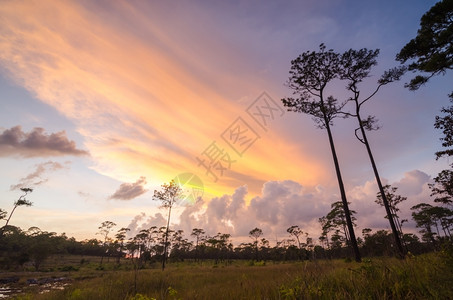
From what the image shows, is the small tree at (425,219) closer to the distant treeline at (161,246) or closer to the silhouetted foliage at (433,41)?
the distant treeline at (161,246)

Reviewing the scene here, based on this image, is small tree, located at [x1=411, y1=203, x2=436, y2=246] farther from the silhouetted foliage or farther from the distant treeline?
the silhouetted foliage

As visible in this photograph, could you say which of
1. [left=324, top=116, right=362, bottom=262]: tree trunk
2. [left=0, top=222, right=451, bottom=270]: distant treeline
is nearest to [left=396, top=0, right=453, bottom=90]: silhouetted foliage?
[left=324, top=116, right=362, bottom=262]: tree trunk

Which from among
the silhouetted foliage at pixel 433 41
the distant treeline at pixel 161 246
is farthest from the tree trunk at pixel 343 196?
the distant treeline at pixel 161 246

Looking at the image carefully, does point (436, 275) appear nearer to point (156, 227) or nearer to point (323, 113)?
point (323, 113)

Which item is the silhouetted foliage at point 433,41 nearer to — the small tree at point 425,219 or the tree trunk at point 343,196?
the tree trunk at point 343,196

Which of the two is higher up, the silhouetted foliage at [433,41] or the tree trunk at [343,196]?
the silhouetted foliage at [433,41]

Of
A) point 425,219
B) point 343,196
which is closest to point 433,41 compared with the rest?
point 343,196

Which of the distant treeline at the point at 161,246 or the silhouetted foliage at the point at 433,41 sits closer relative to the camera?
the silhouetted foliage at the point at 433,41

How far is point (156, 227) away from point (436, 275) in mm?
72040

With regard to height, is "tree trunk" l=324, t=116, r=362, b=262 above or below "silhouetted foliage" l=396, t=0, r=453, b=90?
below

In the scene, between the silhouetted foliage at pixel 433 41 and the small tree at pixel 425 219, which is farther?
the small tree at pixel 425 219

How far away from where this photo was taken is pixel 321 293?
9.05 ft

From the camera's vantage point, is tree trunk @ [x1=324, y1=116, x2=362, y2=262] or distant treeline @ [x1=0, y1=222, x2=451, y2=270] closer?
tree trunk @ [x1=324, y1=116, x2=362, y2=262]

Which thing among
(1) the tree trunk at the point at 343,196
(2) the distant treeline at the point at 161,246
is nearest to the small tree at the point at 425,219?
(2) the distant treeline at the point at 161,246
